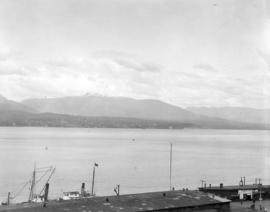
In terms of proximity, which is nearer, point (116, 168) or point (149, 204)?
point (149, 204)

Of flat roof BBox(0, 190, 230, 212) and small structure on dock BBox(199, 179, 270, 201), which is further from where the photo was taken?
small structure on dock BBox(199, 179, 270, 201)

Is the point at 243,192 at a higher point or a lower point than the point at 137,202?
lower

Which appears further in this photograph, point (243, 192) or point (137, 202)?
point (243, 192)

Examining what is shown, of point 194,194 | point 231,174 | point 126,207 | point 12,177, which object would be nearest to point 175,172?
point 231,174

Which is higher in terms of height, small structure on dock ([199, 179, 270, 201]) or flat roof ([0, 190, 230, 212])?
flat roof ([0, 190, 230, 212])

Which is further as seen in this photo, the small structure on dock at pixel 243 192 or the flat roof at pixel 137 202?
the small structure on dock at pixel 243 192

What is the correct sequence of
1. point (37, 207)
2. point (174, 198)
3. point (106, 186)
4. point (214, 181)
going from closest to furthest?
point (37, 207) < point (174, 198) < point (106, 186) < point (214, 181)

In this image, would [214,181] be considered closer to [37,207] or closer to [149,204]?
[149,204]

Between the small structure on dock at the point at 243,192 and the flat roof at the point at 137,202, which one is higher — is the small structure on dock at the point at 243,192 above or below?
below
